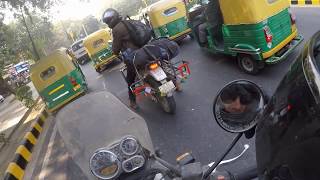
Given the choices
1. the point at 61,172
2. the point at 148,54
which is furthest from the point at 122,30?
the point at 61,172

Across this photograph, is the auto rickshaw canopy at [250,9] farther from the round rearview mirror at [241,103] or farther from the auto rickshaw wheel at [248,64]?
the round rearview mirror at [241,103]

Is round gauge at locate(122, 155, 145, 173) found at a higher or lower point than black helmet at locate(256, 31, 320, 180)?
lower

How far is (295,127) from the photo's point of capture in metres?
1.35

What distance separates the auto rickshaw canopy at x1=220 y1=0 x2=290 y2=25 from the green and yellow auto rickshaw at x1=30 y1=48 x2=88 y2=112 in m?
5.48

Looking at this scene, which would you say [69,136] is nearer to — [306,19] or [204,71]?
[204,71]

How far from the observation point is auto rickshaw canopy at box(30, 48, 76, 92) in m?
10.1

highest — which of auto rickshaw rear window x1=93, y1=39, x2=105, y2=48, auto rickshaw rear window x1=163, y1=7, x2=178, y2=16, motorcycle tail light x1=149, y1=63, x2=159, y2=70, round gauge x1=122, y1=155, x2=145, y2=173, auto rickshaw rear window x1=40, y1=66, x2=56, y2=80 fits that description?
round gauge x1=122, y1=155, x2=145, y2=173

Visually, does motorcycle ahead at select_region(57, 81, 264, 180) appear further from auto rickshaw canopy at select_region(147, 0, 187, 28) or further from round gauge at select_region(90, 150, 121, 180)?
auto rickshaw canopy at select_region(147, 0, 187, 28)

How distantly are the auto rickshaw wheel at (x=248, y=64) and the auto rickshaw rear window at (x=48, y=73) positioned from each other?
229 inches

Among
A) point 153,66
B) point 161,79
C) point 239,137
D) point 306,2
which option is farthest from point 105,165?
point 306,2

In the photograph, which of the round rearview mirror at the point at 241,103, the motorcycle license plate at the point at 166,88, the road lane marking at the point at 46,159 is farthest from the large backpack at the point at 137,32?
the round rearview mirror at the point at 241,103

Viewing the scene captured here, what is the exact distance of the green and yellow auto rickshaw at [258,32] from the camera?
6.32 metres

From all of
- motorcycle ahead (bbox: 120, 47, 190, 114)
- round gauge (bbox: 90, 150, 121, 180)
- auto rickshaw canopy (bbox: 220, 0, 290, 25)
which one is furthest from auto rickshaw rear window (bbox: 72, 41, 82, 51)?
round gauge (bbox: 90, 150, 121, 180)

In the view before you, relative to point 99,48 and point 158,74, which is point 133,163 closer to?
point 158,74
